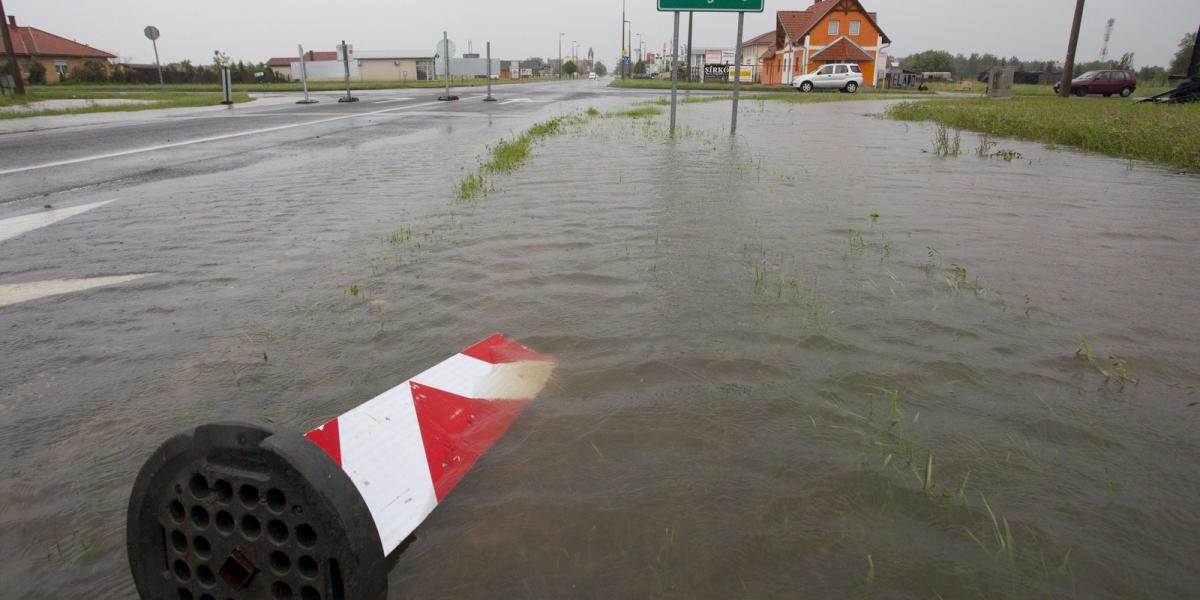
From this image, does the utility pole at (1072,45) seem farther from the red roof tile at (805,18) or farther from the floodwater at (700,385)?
the red roof tile at (805,18)

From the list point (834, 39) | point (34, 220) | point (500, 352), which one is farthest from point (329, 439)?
point (834, 39)

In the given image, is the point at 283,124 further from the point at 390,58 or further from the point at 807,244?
the point at 390,58

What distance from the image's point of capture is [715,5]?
11758 millimetres

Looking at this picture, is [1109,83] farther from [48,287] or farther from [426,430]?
[48,287]

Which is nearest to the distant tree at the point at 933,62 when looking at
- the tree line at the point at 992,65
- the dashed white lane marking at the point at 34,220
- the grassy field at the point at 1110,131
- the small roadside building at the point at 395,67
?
the tree line at the point at 992,65

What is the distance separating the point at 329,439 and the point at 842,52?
64.0 metres

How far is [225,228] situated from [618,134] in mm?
9002

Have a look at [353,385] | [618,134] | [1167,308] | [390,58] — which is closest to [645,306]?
[353,385]

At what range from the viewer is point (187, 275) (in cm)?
419

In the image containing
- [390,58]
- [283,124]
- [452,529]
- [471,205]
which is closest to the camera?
[452,529]

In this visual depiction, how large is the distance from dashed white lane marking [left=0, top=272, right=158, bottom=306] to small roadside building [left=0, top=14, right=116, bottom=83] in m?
71.0

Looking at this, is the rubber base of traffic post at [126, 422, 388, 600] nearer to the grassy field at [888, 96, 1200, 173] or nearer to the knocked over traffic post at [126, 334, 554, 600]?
the knocked over traffic post at [126, 334, 554, 600]

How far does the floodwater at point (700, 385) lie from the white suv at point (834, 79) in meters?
39.7

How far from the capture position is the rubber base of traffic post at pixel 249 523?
1338mm
